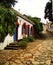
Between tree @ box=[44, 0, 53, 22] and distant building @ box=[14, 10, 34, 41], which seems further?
tree @ box=[44, 0, 53, 22]

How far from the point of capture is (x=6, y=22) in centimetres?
959

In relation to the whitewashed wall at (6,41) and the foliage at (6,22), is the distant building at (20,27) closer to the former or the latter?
the whitewashed wall at (6,41)

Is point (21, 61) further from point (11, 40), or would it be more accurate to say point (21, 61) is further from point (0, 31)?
point (11, 40)

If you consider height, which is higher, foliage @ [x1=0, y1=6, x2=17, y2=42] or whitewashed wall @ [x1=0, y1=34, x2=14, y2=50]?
foliage @ [x1=0, y1=6, x2=17, y2=42]

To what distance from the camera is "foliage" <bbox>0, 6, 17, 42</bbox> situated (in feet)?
30.0

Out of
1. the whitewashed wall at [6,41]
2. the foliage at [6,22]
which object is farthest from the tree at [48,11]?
the foliage at [6,22]

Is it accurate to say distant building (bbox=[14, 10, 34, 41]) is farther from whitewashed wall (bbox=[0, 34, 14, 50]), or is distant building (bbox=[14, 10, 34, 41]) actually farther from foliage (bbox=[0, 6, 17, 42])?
foliage (bbox=[0, 6, 17, 42])

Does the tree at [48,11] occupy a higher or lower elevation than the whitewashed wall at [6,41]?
higher

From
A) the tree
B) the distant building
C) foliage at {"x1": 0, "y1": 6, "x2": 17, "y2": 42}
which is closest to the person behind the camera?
foliage at {"x1": 0, "y1": 6, "x2": 17, "y2": 42}

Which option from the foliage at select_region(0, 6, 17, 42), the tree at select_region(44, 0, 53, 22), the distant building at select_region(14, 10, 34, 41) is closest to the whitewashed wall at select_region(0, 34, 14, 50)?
the distant building at select_region(14, 10, 34, 41)

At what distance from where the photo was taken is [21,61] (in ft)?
35.9

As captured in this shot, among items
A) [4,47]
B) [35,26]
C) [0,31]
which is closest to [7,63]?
[0,31]

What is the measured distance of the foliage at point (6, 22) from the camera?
9149mm

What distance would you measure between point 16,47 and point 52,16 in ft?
101
